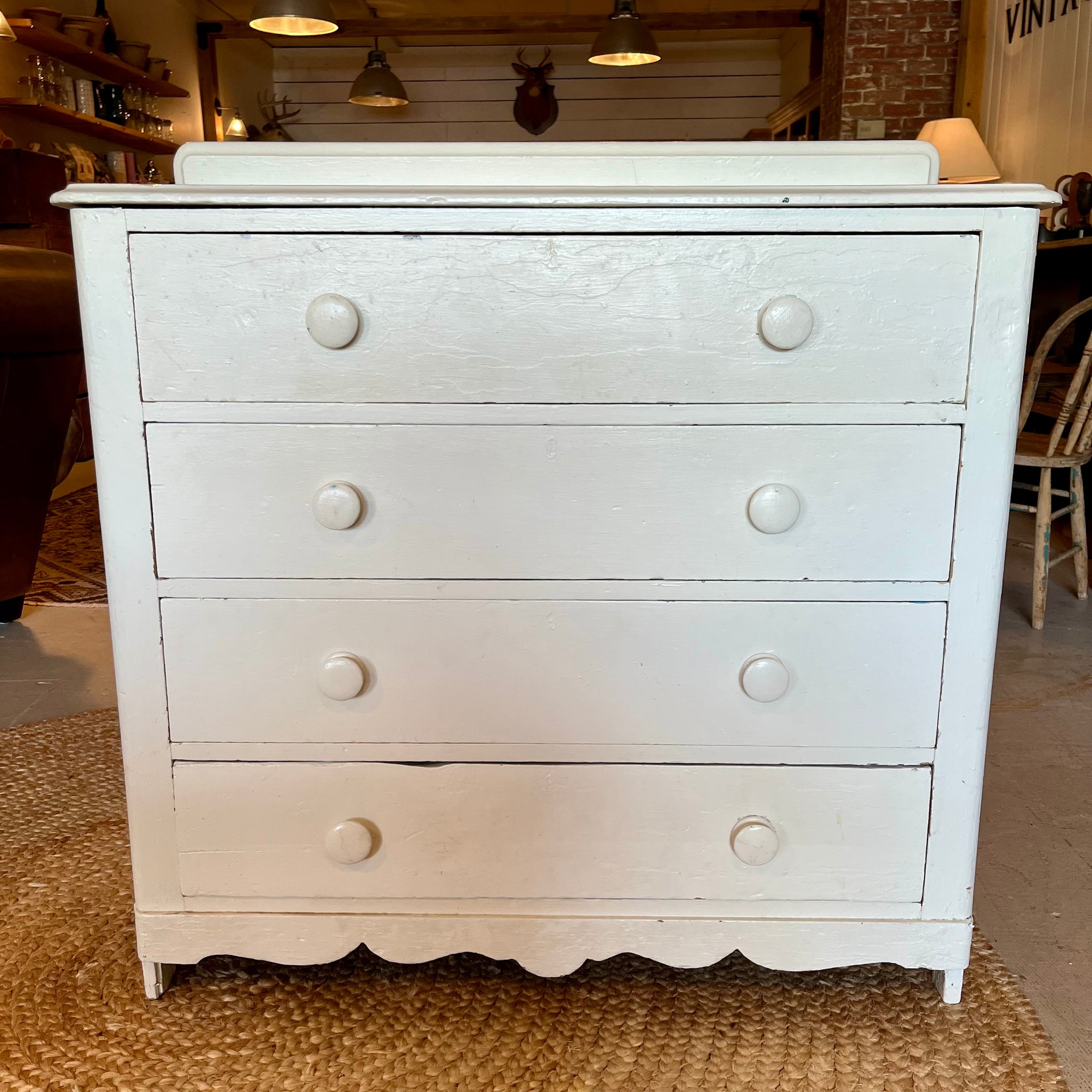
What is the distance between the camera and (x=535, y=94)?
8547 mm

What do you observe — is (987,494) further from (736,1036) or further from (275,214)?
(275,214)

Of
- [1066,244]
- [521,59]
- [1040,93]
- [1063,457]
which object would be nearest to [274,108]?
[521,59]

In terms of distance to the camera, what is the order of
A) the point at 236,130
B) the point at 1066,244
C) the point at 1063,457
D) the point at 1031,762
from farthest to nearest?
the point at 236,130, the point at 1066,244, the point at 1063,457, the point at 1031,762

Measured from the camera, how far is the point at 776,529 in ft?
3.31

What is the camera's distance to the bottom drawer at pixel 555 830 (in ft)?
3.58

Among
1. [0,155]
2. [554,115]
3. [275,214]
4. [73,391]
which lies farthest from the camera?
[554,115]

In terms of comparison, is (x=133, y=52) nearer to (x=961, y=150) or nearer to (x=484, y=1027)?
(x=961, y=150)

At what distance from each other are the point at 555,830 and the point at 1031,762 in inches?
44.9

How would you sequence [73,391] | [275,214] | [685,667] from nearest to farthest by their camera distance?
1. [275,214]
2. [685,667]
3. [73,391]

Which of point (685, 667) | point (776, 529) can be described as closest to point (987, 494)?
point (776, 529)

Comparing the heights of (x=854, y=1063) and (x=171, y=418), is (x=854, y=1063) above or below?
below

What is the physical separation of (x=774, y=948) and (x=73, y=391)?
2157 mm

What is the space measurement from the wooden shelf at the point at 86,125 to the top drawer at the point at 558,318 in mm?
4497

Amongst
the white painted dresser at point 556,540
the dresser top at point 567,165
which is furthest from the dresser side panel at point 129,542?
the dresser top at point 567,165
